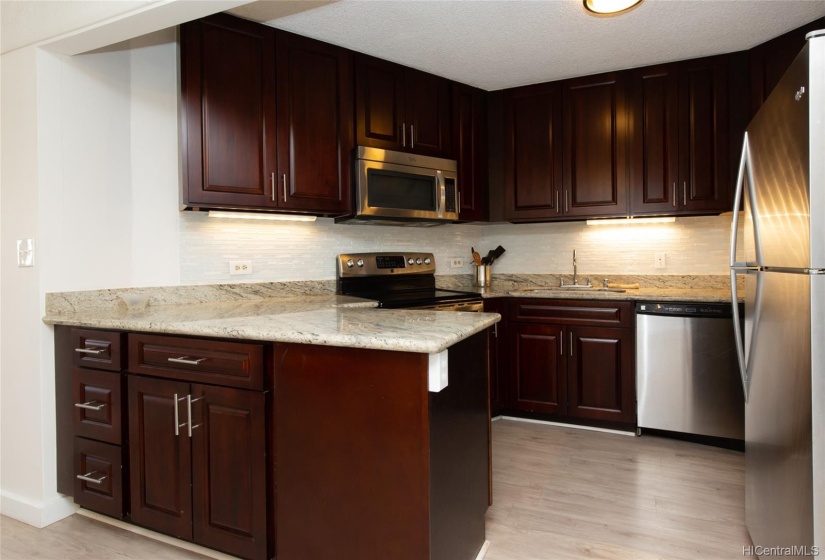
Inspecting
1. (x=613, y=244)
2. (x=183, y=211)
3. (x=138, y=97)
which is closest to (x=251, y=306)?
(x=183, y=211)

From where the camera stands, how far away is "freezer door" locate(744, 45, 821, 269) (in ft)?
4.09

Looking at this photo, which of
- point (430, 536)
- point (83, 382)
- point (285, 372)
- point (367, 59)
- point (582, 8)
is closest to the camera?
point (430, 536)

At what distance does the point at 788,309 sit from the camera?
4.46ft

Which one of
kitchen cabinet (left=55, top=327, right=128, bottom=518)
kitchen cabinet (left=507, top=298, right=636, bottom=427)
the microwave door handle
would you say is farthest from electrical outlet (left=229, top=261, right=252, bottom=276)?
kitchen cabinet (left=507, top=298, right=636, bottom=427)

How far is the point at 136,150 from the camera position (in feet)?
7.97

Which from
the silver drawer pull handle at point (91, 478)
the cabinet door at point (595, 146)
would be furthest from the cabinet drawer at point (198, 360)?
the cabinet door at point (595, 146)

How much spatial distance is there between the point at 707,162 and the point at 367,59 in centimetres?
217

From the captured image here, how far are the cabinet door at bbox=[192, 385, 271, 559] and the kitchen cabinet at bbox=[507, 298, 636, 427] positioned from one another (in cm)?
212

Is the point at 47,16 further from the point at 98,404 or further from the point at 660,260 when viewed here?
the point at 660,260

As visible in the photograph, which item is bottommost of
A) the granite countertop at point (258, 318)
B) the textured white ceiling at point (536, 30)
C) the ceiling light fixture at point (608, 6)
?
the granite countertop at point (258, 318)

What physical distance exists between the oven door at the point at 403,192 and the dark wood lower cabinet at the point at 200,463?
148 centimetres

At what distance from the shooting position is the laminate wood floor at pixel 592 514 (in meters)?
1.86

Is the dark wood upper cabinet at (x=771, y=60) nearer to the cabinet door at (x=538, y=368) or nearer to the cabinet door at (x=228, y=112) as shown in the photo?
the cabinet door at (x=538, y=368)

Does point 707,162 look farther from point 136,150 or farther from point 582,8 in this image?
point 136,150
